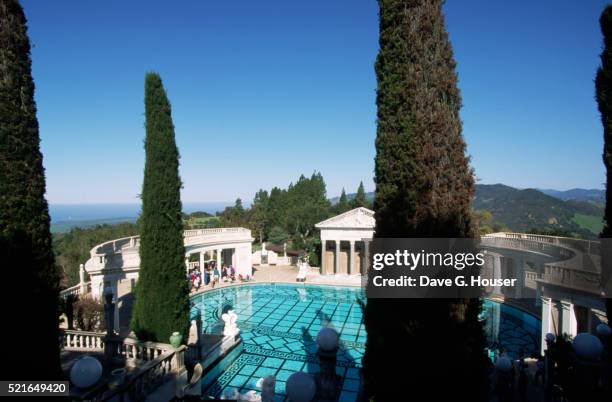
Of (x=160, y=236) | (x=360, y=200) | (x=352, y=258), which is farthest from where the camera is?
(x=360, y=200)

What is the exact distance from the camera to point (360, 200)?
5734cm

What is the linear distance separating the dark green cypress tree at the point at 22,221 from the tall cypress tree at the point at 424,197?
22.4ft

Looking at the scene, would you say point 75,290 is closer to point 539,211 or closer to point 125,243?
point 125,243

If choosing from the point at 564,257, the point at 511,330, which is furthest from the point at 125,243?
the point at 564,257

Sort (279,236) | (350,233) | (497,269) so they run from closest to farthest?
(497,269) < (350,233) < (279,236)

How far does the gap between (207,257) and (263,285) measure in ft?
49.1

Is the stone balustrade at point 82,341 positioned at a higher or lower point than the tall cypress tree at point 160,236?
lower

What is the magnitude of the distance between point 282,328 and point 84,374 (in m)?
14.1

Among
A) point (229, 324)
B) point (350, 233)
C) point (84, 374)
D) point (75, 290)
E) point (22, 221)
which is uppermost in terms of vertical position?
point (22, 221)

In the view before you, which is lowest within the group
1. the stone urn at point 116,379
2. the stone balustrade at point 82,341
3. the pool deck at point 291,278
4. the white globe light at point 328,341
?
the pool deck at point 291,278

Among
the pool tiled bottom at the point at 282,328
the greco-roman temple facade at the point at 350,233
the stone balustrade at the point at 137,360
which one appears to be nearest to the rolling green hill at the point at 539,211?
the greco-roman temple facade at the point at 350,233

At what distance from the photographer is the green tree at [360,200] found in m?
54.4

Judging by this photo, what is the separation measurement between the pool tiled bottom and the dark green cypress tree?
647 cm

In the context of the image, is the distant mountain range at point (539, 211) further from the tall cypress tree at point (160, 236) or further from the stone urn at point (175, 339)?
the stone urn at point (175, 339)
